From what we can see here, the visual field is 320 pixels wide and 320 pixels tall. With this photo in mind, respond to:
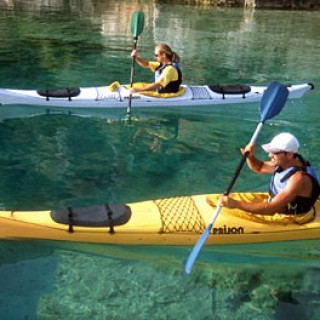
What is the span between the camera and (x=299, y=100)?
1138 cm

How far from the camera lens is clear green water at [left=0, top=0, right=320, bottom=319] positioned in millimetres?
5082

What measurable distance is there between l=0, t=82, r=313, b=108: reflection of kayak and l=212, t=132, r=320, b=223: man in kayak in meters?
4.69

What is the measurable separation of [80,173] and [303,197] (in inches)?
139

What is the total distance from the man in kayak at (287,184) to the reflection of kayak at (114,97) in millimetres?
4692

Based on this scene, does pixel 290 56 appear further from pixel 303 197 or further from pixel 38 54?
pixel 303 197

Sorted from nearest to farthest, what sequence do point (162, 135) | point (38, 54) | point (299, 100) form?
1. point (162, 135)
2. point (299, 100)
3. point (38, 54)

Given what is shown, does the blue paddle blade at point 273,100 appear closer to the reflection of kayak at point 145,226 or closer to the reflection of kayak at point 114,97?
the reflection of kayak at point 145,226

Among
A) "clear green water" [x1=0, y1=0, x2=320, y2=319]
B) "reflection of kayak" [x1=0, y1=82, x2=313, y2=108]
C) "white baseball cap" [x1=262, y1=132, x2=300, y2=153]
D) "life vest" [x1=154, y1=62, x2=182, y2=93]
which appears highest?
"white baseball cap" [x1=262, y1=132, x2=300, y2=153]

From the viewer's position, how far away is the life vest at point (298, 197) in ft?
17.7

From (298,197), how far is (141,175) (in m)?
2.89

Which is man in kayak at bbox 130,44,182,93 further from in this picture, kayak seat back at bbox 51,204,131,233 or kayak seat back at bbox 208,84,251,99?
kayak seat back at bbox 51,204,131,233

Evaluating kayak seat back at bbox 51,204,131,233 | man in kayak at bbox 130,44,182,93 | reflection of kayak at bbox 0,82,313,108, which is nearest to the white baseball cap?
kayak seat back at bbox 51,204,131,233

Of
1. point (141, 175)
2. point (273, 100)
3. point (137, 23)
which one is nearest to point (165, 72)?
point (137, 23)

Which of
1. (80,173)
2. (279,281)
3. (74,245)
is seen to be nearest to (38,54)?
(80,173)
